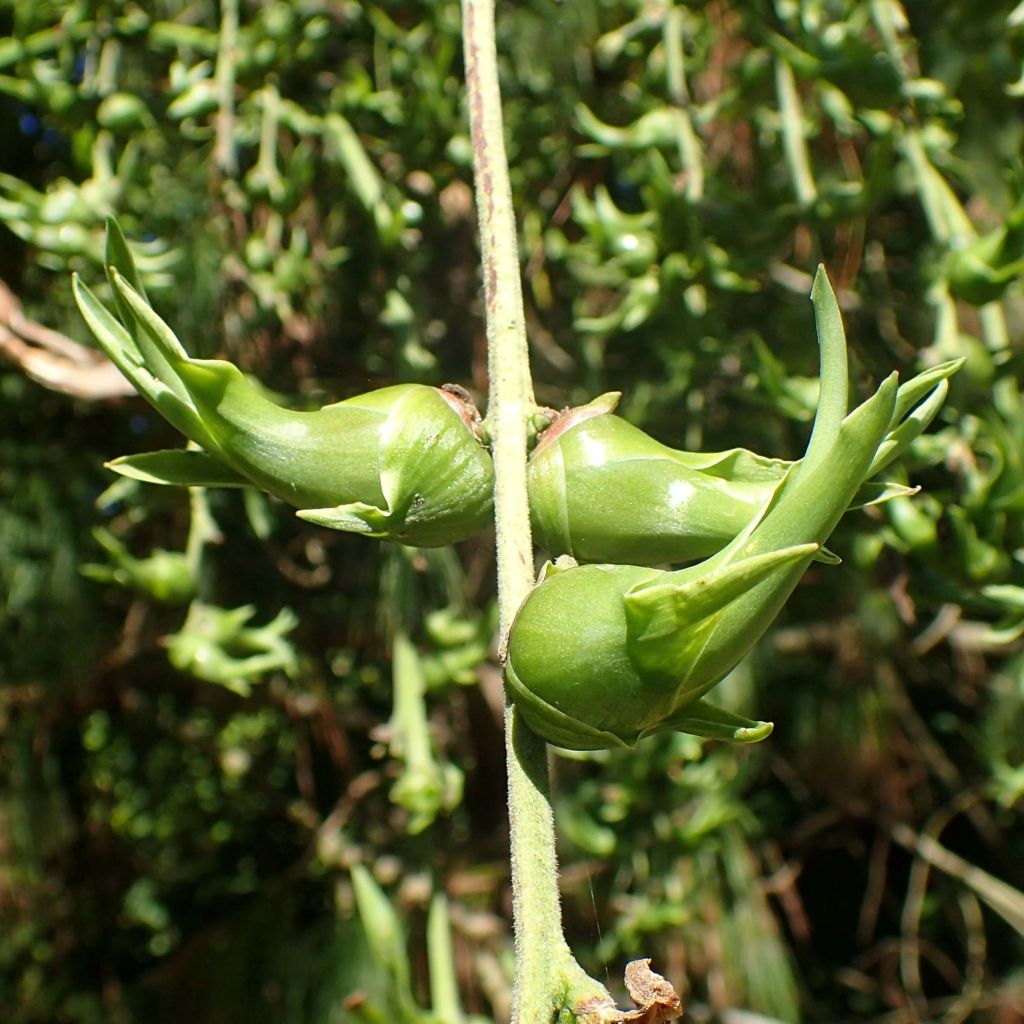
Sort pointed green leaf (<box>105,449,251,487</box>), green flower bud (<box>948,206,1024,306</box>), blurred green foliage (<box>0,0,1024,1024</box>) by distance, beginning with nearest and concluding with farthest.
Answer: pointed green leaf (<box>105,449,251,487</box>) → green flower bud (<box>948,206,1024,306</box>) → blurred green foliage (<box>0,0,1024,1024</box>)

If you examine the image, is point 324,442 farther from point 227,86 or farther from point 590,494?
point 227,86

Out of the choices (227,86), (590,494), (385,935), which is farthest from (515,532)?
(227,86)

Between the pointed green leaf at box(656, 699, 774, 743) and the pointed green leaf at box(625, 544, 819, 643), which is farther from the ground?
the pointed green leaf at box(625, 544, 819, 643)

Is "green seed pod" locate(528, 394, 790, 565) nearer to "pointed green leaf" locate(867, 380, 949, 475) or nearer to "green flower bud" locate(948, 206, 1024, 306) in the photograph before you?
"pointed green leaf" locate(867, 380, 949, 475)

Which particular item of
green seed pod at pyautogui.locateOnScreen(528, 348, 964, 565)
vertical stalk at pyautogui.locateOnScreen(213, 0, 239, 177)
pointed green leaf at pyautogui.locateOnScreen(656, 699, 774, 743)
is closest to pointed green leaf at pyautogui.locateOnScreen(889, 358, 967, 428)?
green seed pod at pyautogui.locateOnScreen(528, 348, 964, 565)

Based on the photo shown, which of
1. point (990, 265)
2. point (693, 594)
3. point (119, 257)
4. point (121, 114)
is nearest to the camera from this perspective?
point (693, 594)

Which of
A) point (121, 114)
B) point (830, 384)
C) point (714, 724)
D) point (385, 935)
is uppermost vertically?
point (121, 114)

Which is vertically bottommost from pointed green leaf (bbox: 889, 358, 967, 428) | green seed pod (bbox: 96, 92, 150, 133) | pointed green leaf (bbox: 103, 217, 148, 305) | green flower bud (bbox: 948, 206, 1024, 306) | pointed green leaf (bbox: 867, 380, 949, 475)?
pointed green leaf (bbox: 867, 380, 949, 475)
